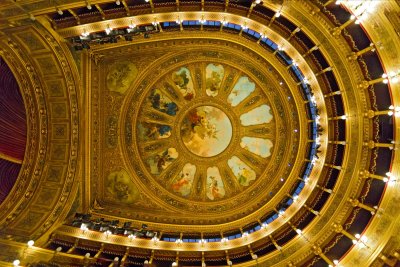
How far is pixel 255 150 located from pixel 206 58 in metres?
7.52

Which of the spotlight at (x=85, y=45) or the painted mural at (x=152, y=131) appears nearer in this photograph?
the spotlight at (x=85, y=45)

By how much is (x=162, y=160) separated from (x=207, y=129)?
410cm

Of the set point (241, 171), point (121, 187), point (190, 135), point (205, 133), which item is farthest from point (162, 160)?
point (241, 171)

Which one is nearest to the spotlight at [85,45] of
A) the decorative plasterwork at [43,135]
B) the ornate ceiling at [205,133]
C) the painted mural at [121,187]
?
the ornate ceiling at [205,133]

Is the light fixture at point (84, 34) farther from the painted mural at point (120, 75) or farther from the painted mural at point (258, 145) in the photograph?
the painted mural at point (258, 145)

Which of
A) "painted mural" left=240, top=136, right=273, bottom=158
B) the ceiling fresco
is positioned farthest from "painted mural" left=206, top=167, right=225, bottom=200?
"painted mural" left=240, top=136, right=273, bottom=158

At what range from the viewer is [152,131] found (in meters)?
20.5

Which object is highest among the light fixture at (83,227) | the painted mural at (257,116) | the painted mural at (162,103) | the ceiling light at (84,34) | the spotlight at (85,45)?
the ceiling light at (84,34)

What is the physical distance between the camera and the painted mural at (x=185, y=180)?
2091 cm

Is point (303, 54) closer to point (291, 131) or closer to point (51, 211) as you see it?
point (291, 131)

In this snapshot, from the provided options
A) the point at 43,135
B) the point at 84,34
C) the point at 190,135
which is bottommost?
the point at 43,135

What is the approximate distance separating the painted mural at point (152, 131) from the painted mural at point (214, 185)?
14.0ft

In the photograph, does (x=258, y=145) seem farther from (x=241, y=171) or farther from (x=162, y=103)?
(x=162, y=103)

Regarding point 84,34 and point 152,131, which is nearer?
point 84,34
